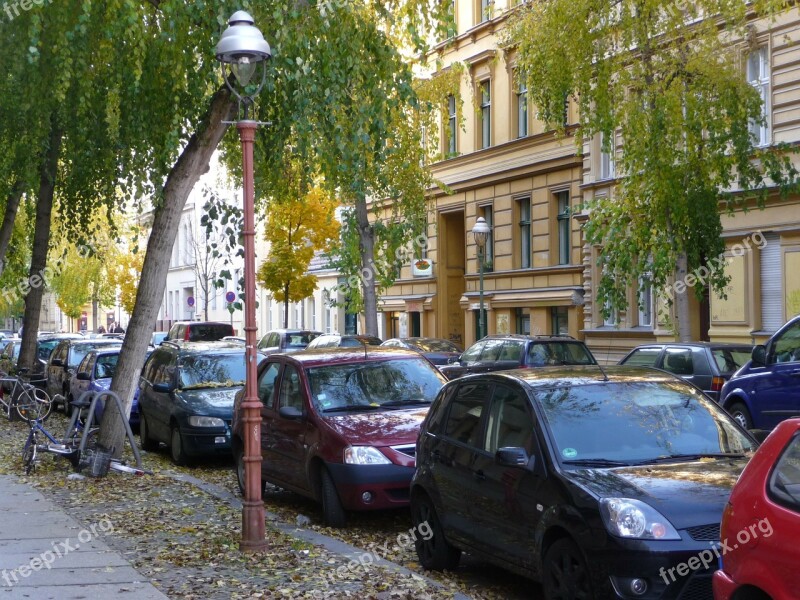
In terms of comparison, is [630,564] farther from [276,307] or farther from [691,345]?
[276,307]

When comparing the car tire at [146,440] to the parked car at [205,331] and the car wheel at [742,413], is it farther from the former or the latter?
the parked car at [205,331]

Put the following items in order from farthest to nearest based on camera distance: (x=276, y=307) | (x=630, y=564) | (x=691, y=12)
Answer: (x=276, y=307)
(x=691, y=12)
(x=630, y=564)

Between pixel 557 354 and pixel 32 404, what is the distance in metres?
10.1

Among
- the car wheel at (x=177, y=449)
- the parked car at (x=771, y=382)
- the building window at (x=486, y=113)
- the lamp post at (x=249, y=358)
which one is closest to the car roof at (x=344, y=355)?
the lamp post at (x=249, y=358)

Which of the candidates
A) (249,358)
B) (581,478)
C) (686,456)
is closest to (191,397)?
(249,358)

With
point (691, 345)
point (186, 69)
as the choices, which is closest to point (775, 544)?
point (186, 69)

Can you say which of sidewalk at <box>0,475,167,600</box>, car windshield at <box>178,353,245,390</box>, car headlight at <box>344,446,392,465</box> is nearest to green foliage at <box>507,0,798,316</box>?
car windshield at <box>178,353,245,390</box>

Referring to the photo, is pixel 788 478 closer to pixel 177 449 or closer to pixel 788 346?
pixel 788 346

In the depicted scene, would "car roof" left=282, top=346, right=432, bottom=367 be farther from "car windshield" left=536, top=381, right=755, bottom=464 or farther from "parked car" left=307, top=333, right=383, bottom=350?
"parked car" left=307, top=333, right=383, bottom=350

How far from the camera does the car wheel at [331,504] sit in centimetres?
1120

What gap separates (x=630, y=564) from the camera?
666 centimetres

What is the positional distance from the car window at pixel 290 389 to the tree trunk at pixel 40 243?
9.87 meters

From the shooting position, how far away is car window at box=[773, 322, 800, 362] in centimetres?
1527

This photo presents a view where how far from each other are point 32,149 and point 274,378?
351 inches
